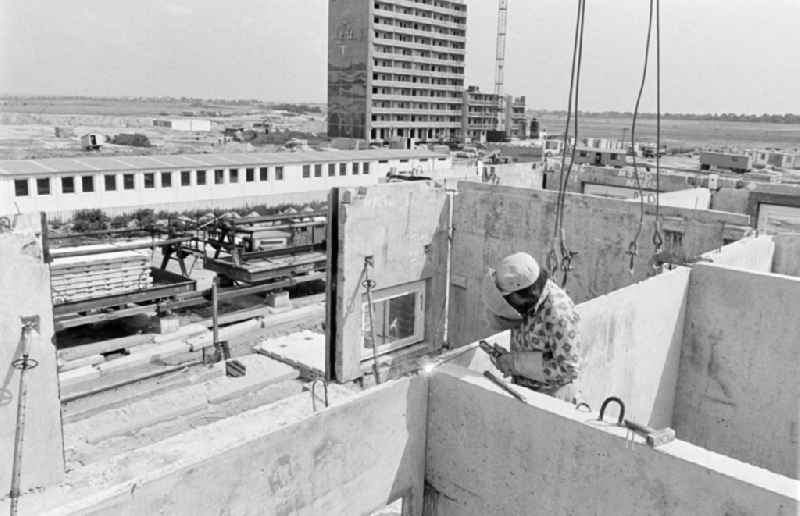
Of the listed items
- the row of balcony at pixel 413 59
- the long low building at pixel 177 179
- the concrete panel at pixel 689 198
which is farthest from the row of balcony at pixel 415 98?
the concrete panel at pixel 689 198

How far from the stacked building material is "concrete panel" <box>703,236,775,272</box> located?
45.6 feet

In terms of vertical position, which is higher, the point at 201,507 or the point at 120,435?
the point at 201,507

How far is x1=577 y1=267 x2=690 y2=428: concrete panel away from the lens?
638 cm

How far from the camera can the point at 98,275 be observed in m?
16.6

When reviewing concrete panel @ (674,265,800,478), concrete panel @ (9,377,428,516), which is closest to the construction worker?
concrete panel @ (9,377,428,516)

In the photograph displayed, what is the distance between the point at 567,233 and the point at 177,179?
2621 cm

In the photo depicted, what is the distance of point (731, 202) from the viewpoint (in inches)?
650

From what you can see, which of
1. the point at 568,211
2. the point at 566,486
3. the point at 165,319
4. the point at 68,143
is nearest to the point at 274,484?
the point at 566,486

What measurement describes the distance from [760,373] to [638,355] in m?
1.33

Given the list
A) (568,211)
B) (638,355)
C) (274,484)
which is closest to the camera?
(274,484)

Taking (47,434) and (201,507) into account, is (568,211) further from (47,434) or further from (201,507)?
(201,507)

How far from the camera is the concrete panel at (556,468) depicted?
3.44 meters

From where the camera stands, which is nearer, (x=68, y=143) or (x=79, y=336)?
(x=79, y=336)

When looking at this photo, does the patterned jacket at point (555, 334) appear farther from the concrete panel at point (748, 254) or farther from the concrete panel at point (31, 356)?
the concrete panel at point (31, 356)
